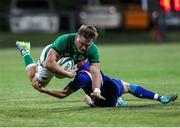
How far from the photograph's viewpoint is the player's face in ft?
39.0

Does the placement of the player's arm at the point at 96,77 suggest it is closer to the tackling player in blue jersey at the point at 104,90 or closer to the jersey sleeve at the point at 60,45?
the tackling player in blue jersey at the point at 104,90

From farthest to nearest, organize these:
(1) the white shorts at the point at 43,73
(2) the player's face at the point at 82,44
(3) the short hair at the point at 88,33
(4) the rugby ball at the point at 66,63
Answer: (1) the white shorts at the point at 43,73 → (4) the rugby ball at the point at 66,63 → (2) the player's face at the point at 82,44 → (3) the short hair at the point at 88,33

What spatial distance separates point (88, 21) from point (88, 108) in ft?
95.8

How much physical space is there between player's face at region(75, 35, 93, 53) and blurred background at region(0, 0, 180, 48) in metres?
27.0

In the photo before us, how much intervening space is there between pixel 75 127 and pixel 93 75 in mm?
2260

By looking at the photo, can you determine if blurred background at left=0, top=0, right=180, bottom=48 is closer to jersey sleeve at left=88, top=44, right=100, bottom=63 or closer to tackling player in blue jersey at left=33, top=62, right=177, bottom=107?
tackling player in blue jersey at left=33, top=62, right=177, bottom=107

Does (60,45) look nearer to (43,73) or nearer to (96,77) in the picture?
(96,77)

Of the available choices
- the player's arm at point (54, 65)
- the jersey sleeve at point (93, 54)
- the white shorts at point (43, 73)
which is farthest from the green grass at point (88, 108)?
the jersey sleeve at point (93, 54)

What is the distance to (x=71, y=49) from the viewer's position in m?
12.3

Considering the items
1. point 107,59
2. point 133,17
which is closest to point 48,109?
point 107,59

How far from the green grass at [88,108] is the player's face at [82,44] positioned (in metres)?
0.91

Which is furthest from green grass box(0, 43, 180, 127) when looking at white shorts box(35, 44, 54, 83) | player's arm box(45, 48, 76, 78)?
player's arm box(45, 48, 76, 78)

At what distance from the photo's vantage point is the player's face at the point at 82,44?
39.0ft

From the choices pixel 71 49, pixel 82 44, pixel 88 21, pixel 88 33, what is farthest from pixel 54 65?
pixel 88 21
